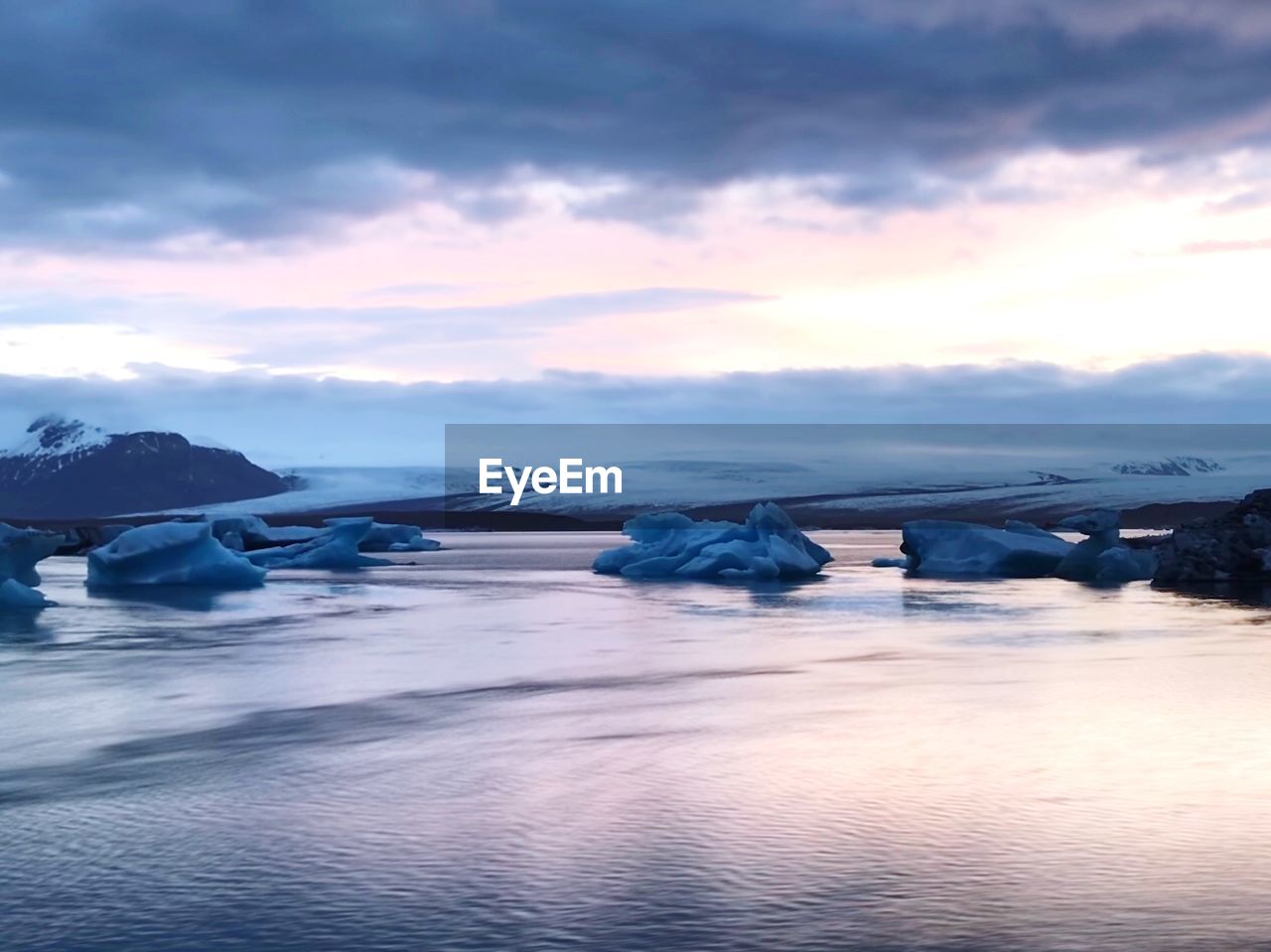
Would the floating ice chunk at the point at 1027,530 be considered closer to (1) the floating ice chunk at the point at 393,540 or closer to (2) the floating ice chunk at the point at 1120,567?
(2) the floating ice chunk at the point at 1120,567

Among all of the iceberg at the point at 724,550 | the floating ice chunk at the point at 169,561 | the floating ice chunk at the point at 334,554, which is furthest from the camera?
the floating ice chunk at the point at 334,554

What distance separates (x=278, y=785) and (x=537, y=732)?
2545mm

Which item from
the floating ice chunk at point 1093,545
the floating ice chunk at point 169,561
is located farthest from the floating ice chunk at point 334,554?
the floating ice chunk at point 1093,545

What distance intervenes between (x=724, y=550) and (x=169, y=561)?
12.8 m

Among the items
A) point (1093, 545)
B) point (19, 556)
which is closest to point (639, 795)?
point (19, 556)

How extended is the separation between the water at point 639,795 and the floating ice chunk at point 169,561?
12386mm

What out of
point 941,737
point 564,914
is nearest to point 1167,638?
point 941,737

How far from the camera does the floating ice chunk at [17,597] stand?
77.7 feet

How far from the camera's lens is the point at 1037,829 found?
726cm

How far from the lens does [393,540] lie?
67.1 metres

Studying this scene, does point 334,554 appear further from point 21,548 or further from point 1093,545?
point 1093,545

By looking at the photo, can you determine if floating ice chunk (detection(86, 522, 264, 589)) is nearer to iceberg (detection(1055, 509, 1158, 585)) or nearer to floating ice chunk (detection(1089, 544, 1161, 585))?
iceberg (detection(1055, 509, 1158, 585))

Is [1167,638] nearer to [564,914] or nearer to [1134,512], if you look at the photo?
[564,914]

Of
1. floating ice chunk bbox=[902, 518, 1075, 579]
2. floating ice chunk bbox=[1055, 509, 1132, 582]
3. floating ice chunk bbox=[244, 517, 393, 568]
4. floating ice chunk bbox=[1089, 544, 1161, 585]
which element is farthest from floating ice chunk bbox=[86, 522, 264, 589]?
floating ice chunk bbox=[1089, 544, 1161, 585]
